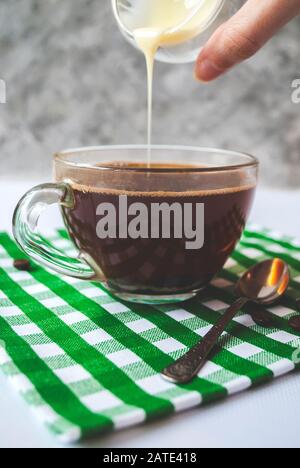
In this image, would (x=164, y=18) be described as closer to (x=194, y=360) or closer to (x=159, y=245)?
(x=159, y=245)

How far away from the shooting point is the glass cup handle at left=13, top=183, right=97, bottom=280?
800 millimetres

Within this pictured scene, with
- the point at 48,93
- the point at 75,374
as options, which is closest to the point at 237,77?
the point at 48,93

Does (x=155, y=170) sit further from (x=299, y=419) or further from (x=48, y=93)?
(x=48, y=93)

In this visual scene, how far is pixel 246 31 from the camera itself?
866 millimetres

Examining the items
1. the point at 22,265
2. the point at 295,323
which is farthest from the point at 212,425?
the point at 22,265

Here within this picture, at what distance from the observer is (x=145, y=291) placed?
832 millimetres

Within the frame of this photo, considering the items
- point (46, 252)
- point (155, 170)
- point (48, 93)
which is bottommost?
point (46, 252)

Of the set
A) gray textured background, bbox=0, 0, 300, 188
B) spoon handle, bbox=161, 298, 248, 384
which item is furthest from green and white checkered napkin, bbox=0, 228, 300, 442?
gray textured background, bbox=0, 0, 300, 188

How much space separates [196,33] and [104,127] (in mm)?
976

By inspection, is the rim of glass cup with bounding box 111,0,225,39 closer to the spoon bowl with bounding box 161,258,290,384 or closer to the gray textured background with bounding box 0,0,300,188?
the spoon bowl with bounding box 161,258,290,384

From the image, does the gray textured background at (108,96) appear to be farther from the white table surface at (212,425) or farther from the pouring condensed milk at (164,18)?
the white table surface at (212,425)

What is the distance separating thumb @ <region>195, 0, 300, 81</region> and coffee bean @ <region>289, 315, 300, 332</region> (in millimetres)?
407

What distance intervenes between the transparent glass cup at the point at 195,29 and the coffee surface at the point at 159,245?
0.86 ft
